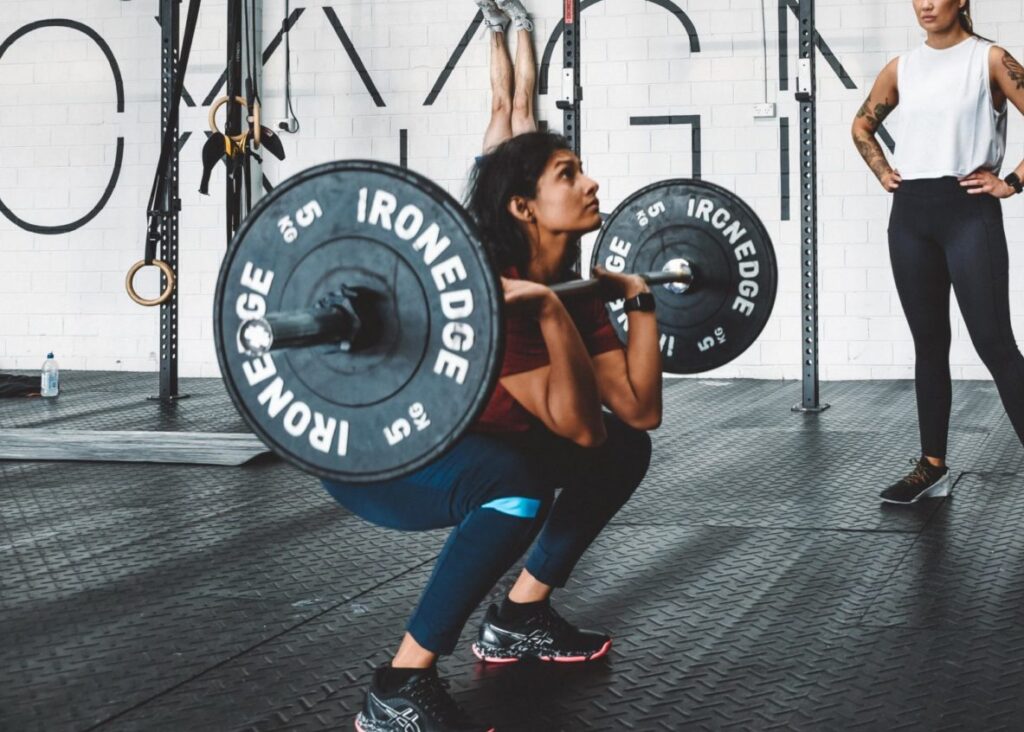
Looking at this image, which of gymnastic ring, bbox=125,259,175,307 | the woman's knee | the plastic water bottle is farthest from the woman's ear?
the plastic water bottle

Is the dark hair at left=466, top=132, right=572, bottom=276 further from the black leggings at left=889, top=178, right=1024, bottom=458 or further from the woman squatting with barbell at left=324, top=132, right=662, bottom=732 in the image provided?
the black leggings at left=889, top=178, right=1024, bottom=458

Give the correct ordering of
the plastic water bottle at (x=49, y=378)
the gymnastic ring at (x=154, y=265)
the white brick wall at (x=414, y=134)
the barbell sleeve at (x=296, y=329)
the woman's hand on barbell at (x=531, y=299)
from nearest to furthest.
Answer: the barbell sleeve at (x=296, y=329), the woman's hand on barbell at (x=531, y=299), the gymnastic ring at (x=154, y=265), the plastic water bottle at (x=49, y=378), the white brick wall at (x=414, y=134)

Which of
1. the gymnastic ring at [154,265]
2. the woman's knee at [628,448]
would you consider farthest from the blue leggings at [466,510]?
the gymnastic ring at [154,265]

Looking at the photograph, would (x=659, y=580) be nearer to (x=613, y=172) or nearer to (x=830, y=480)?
(x=830, y=480)

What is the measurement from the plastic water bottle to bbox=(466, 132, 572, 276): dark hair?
3977 mm

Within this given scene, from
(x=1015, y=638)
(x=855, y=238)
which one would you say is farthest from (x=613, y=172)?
(x=1015, y=638)

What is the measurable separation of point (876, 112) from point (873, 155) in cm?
11

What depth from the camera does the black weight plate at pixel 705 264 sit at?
2133mm

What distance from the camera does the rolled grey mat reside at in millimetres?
3639

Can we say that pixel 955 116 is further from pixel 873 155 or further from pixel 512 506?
pixel 512 506

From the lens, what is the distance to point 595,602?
→ 211 centimetres

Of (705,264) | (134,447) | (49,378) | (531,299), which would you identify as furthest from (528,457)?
(49,378)

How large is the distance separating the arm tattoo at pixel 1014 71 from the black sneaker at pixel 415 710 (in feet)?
6.37

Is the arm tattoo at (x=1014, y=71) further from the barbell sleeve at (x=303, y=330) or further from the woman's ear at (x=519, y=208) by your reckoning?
the barbell sleeve at (x=303, y=330)
